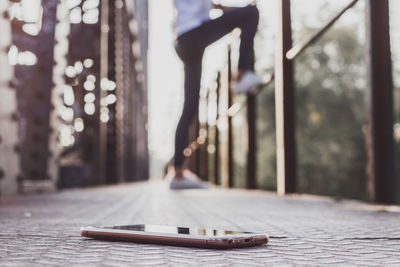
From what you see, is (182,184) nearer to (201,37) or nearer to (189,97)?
(189,97)

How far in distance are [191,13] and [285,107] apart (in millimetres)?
849

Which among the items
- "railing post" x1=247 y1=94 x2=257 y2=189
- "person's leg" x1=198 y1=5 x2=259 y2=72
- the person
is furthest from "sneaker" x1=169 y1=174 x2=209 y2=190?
"railing post" x1=247 y1=94 x2=257 y2=189

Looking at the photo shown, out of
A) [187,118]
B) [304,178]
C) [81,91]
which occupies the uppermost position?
[81,91]

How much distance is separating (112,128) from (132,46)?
27.0 ft

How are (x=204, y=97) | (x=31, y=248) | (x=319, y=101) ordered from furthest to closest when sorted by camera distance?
(x=319, y=101) < (x=204, y=97) < (x=31, y=248)

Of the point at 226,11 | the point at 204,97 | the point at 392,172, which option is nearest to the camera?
the point at 392,172

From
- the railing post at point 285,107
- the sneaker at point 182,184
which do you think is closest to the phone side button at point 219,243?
the railing post at point 285,107

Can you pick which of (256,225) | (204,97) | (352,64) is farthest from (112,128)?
(352,64)

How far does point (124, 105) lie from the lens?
33.2ft

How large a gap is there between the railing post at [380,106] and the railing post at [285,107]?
34.6 inches

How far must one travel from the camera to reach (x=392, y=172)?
6.37 ft

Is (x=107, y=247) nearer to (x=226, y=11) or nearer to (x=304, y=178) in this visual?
(x=226, y=11)

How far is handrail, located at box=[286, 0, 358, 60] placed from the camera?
2.31 metres

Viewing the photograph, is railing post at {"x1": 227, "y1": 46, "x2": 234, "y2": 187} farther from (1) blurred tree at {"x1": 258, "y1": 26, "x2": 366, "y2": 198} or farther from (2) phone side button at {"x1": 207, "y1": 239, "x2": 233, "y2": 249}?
(1) blurred tree at {"x1": 258, "y1": 26, "x2": 366, "y2": 198}
